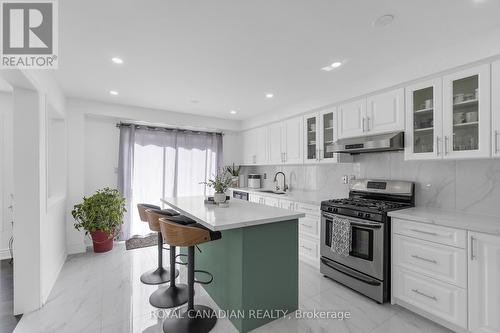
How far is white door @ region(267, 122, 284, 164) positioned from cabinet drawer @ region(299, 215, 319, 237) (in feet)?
4.30

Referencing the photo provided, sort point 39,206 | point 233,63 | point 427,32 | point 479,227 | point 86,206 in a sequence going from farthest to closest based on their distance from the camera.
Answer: point 86,206 → point 233,63 → point 39,206 → point 427,32 → point 479,227

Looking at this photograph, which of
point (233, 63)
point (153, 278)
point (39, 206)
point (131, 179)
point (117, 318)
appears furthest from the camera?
point (131, 179)

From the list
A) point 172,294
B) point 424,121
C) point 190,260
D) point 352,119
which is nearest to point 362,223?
point 424,121

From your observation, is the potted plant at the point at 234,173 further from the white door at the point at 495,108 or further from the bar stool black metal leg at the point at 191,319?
the white door at the point at 495,108

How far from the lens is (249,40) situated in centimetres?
210

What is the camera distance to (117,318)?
7.02 ft

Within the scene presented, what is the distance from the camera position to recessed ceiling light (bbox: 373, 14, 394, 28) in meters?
1.75

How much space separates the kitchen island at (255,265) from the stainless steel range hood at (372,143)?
1277 mm

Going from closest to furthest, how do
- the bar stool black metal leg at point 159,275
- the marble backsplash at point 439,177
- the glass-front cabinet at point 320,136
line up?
the marble backsplash at point 439,177, the bar stool black metal leg at point 159,275, the glass-front cabinet at point 320,136

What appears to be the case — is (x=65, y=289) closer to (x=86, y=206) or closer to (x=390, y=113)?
(x=86, y=206)

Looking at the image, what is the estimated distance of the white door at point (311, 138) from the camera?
12.1 ft

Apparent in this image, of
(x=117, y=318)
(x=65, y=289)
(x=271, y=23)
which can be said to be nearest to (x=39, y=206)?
(x=65, y=289)

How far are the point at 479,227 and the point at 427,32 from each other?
5.33ft

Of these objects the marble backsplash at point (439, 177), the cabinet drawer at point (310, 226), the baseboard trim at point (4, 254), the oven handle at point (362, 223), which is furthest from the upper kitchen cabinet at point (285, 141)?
the baseboard trim at point (4, 254)
